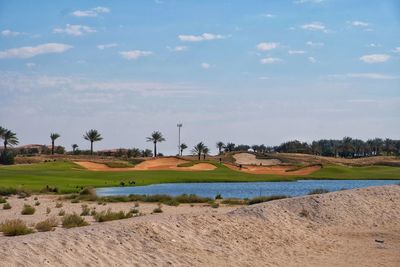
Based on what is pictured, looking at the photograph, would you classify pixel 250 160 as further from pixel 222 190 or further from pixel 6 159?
pixel 222 190

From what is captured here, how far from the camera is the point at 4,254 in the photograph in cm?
1374

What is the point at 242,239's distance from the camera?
20.8 m

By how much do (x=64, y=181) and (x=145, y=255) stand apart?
168 ft

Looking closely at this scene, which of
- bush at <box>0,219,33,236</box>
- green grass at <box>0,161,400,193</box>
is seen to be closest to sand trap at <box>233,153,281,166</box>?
green grass at <box>0,161,400,193</box>

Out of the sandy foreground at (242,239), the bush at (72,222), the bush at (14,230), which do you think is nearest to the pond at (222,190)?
the sandy foreground at (242,239)

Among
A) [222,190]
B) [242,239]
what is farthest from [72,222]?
[222,190]

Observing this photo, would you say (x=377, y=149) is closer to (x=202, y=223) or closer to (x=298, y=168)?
(x=298, y=168)

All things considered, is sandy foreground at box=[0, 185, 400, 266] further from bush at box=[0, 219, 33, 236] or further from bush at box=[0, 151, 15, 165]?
bush at box=[0, 151, 15, 165]

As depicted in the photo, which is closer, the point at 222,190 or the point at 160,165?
the point at 222,190

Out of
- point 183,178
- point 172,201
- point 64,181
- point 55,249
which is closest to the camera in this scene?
point 55,249

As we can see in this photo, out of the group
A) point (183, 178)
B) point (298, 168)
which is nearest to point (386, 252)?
point (183, 178)

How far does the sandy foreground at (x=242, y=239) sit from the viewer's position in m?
15.4

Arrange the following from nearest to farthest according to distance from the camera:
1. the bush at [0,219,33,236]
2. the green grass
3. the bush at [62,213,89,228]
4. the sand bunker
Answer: the bush at [0,219,33,236] → the bush at [62,213,89,228] → the green grass → the sand bunker

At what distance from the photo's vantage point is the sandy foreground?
1541 centimetres
